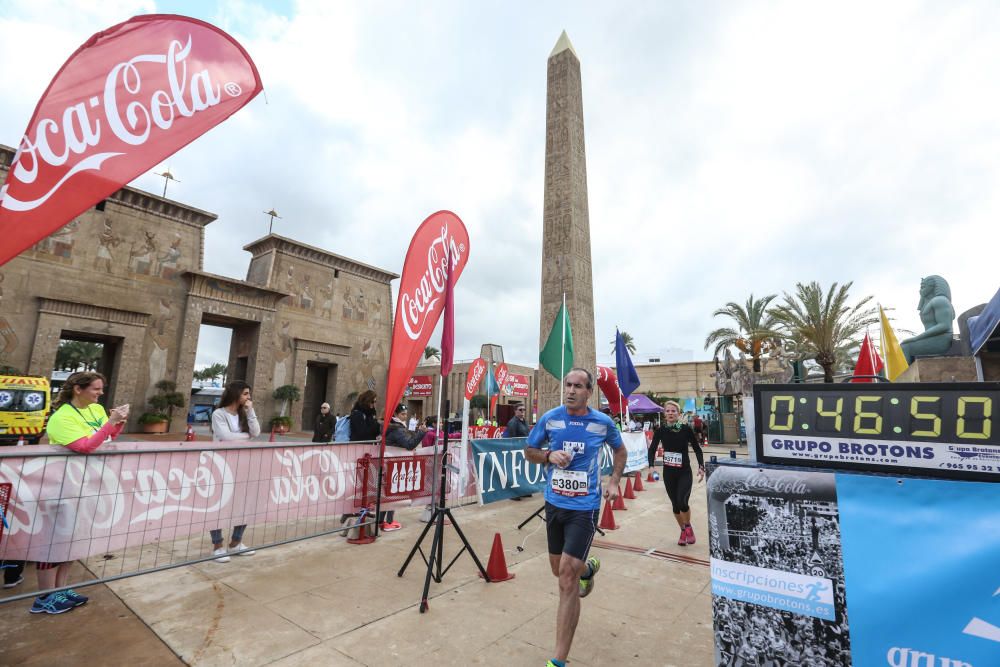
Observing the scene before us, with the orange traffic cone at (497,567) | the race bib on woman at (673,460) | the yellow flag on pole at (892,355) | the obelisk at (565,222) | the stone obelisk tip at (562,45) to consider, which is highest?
the stone obelisk tip at (562,45)

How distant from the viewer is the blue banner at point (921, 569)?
1.91 meters

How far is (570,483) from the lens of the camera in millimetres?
3303

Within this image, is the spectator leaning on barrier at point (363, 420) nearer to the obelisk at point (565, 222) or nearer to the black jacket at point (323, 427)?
the black jacket at point (323, 427)

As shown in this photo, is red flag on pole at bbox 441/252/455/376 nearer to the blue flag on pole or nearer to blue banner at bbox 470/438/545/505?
blue banner at bbox 470/438/545/505

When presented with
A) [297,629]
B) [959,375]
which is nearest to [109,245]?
[297,629]

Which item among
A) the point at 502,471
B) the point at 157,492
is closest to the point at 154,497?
the point at 157,492

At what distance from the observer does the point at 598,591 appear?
4.30m

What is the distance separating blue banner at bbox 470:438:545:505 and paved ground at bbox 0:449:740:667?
231 centimetres

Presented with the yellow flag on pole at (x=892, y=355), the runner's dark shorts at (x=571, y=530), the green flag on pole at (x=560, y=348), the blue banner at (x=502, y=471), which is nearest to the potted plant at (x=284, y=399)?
the green flag on pole at (x=560, y=348)

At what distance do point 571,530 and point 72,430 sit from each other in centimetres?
416

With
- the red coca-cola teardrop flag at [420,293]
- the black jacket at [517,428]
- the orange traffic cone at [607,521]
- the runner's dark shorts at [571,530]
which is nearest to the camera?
the runner's dark shorts at [571,530]

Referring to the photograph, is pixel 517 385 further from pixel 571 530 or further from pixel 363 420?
pixel 571 530

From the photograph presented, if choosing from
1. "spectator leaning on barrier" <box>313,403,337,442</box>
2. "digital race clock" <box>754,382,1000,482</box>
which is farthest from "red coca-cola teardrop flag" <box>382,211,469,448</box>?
"spectator leaning on barrier" <box>313,403,337,442</box>

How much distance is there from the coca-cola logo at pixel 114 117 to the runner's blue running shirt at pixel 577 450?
320 centimetres
